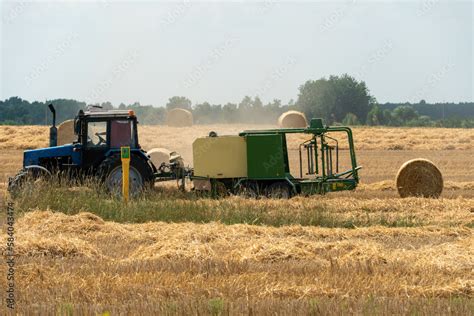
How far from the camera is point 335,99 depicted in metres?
68.4

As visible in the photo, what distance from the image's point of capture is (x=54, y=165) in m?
17.6

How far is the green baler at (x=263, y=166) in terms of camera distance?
17.6 m

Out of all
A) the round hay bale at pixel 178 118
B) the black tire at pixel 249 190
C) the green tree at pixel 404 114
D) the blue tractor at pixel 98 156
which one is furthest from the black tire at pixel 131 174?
the green tree at pixel 404 114

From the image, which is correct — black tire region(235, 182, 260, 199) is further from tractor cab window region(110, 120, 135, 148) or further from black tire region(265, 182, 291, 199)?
tractor cab window region(110, 120, 135, 148)

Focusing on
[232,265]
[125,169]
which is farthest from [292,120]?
[232,265]

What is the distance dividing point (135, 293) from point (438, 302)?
2.78 m

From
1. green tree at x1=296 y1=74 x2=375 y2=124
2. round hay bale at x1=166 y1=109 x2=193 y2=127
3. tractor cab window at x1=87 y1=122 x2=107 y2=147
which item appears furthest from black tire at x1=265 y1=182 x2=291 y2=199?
green tree at x1=296 y1=74 x2=375 y2=124

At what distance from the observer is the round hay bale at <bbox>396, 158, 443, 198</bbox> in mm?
18641

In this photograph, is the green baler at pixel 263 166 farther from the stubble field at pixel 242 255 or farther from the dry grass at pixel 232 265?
the dry grass at pixel 232 265

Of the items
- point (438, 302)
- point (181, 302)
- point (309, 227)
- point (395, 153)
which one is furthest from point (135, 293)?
point (395, 153)

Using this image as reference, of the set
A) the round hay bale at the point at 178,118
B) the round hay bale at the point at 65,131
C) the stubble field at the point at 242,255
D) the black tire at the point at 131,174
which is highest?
the round hay bale at the point at 178,118

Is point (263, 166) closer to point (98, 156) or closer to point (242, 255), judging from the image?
point (98, 156)

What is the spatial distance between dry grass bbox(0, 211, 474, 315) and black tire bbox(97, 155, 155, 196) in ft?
13.1

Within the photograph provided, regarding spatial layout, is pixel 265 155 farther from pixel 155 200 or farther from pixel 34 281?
pixel 34 281
